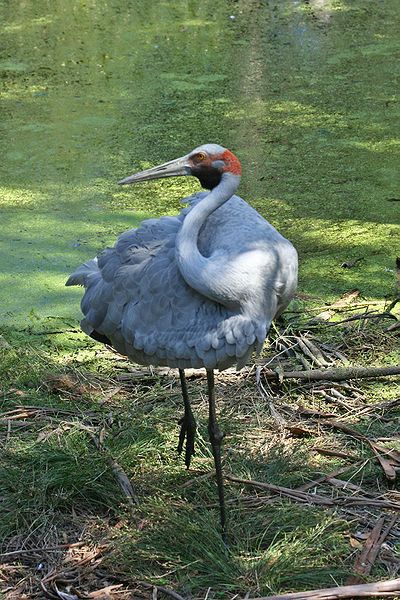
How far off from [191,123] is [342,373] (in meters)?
2.86

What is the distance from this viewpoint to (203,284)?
2.67m

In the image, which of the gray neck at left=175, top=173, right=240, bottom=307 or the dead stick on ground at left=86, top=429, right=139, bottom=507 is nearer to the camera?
the gray neck at left=175, top=173, right=240, bottom=307

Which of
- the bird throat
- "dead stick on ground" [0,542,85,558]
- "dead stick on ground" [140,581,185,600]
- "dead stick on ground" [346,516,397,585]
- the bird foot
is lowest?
"dead stick on ground" [346,516,397,585]

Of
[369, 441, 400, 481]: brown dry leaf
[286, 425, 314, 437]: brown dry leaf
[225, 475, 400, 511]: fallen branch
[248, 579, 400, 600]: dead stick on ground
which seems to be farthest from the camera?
[286, 425, 314, 437]: brown dry leaf

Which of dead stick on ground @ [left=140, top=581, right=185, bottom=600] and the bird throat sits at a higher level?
the bird throat

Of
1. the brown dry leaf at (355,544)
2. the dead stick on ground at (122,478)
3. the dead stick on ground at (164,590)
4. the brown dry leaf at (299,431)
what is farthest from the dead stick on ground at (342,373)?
the dead stick on ground at (164,590)

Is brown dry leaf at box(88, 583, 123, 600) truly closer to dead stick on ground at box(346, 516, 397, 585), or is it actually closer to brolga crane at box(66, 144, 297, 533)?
brolga crane at box(66, 144, 297, 533)

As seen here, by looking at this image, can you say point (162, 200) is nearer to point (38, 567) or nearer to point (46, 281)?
point (46, 281)

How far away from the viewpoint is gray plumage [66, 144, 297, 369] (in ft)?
8.89

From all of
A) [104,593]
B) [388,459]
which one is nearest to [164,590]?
[104,593]

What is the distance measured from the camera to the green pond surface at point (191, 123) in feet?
15.5

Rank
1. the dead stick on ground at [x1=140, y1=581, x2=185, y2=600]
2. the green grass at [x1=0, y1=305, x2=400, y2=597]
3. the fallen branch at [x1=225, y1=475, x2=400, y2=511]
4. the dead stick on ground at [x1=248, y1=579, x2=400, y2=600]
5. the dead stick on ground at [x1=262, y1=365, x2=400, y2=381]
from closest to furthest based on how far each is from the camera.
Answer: the dead stick on ground at [x1=248, y1=579, x2=400, y2=600], the dead stick on ground at [x1=140, y1=581, x2=185, y2=600], the green grass at [x1=0, y1=305, x2=400, y2=597], the fallen branch at [x1=225, y1=475, x2=400, y2=511], the dead stick on ground at [x1=262, y1=365, x2=400, y2=381]

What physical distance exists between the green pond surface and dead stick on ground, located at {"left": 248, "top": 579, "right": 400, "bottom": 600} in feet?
6.22

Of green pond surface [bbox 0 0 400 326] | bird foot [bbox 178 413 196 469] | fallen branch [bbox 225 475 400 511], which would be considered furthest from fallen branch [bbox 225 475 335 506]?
green pond surface [bbox 0 0 400 326]
